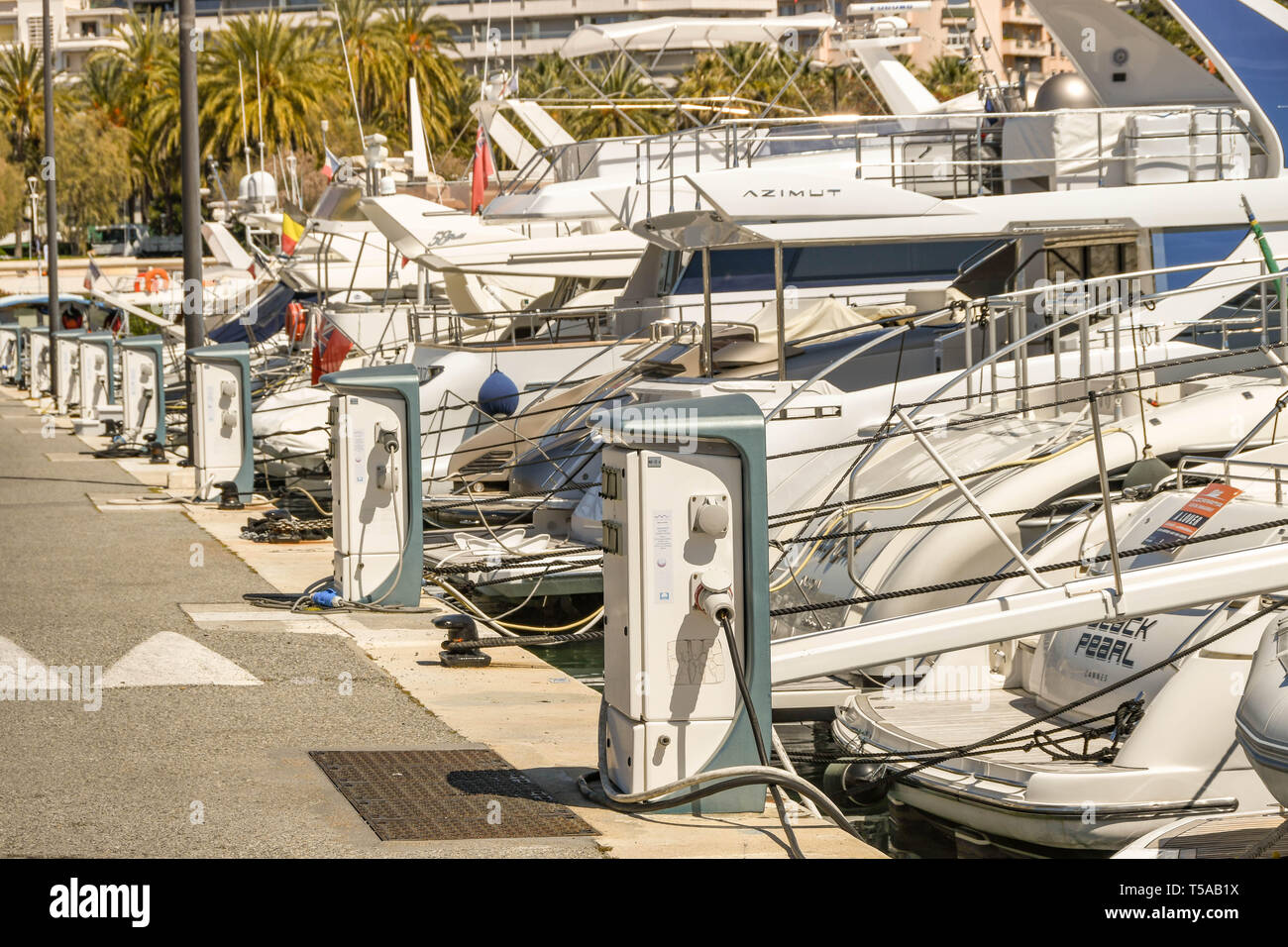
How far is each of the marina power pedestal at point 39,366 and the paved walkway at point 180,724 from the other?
23.6 m

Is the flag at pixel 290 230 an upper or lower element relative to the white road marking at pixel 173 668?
upper

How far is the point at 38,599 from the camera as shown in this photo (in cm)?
1175

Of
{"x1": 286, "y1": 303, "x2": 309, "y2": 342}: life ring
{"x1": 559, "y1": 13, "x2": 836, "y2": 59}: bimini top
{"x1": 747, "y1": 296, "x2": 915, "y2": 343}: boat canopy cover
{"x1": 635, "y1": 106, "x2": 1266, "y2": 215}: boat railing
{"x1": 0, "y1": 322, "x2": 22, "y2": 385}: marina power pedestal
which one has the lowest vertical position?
{"x1": 0, "y1": 322, "x2": 22, "y2": 385}: marina power pedestal

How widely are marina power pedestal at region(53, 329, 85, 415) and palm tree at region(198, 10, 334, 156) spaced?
26.0m

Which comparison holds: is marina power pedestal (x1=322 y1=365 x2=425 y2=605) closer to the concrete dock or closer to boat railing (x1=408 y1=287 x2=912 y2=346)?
the concrete dock

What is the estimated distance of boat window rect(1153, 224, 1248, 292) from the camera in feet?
48.2

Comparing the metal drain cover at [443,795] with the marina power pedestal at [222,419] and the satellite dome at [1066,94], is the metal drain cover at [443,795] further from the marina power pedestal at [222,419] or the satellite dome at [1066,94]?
the satellite dome at [1066,94]

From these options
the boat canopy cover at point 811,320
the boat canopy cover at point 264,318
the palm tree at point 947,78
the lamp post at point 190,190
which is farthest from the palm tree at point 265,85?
the boat canopy cover at point 811,320

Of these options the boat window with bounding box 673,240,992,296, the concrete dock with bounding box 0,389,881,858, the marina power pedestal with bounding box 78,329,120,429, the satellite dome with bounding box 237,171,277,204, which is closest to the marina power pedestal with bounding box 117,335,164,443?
the marina power pedestal with bounding box 78,329,120,429

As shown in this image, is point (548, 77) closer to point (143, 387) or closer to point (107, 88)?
point (107, 88)

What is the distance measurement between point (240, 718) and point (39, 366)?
101ft

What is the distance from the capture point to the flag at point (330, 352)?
21.9 metres
